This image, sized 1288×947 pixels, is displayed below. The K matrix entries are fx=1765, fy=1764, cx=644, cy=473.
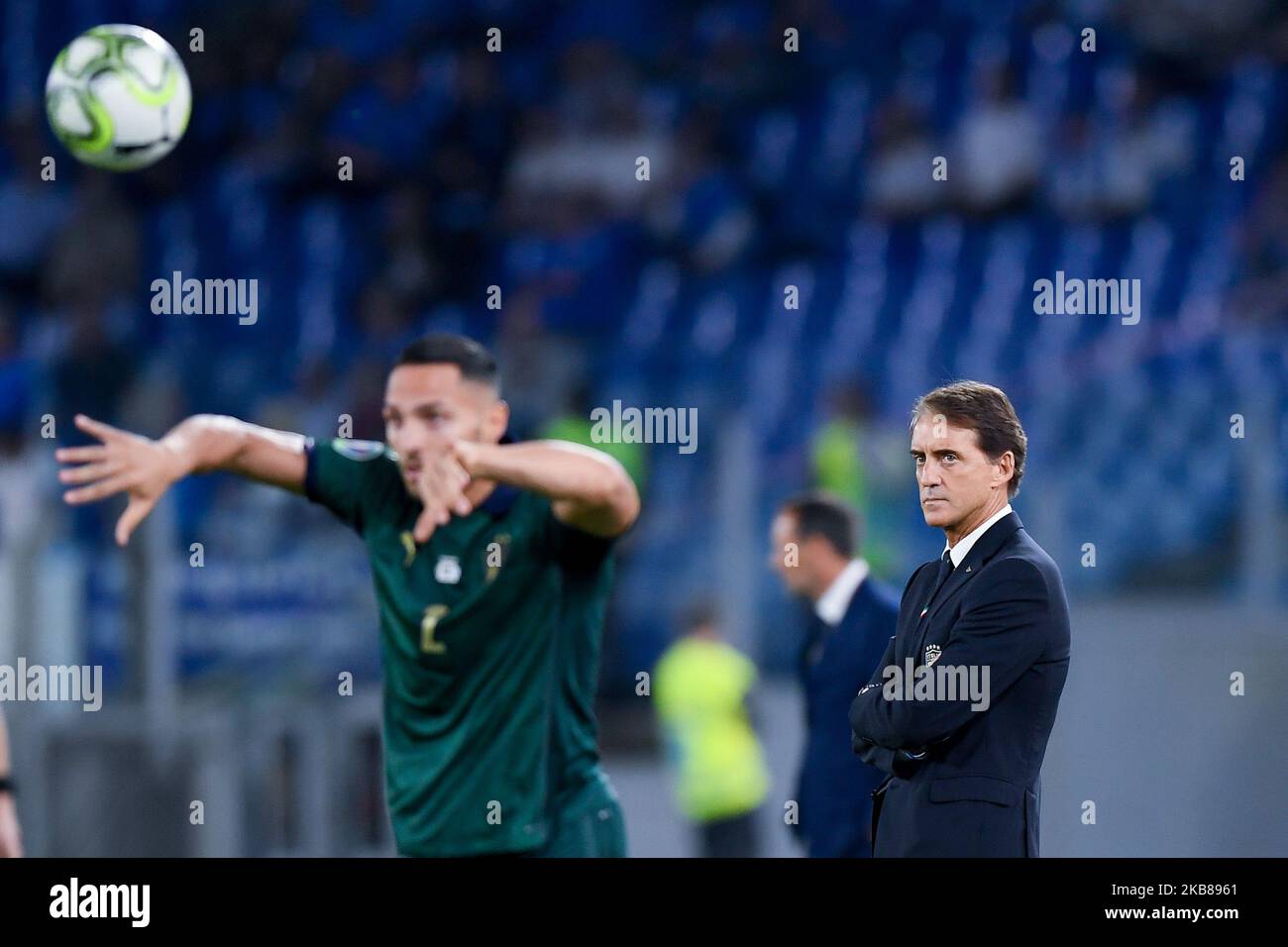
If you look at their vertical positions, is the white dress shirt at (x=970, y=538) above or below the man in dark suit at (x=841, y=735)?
above

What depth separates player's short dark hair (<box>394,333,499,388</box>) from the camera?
3922mm

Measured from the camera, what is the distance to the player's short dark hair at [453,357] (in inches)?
154

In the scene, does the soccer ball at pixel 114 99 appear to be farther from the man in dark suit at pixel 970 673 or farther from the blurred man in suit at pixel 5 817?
the man in dark suit at pixel 970 673

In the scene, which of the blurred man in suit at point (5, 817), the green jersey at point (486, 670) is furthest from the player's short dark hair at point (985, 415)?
the blurred man in suit at point (5, 817)

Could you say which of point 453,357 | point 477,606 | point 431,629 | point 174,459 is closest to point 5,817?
point 174,459

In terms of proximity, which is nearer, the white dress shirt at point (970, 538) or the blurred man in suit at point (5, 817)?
the white dress shirt at point (970, 538)

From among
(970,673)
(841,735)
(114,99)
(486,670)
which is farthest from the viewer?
(114,99)

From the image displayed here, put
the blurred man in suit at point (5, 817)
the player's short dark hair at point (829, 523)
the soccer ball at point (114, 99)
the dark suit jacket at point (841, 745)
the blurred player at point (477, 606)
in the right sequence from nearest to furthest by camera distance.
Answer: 1. the blurred player at point (477, 606)
2. the blurred man in suit at point (5, 817)
3. the dark suit jacket at point (841, 745)
4. the player's short dark hair at point (829, 523)
5. the soccer ball at point (114, 99)

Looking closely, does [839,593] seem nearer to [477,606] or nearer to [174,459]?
[477,606]

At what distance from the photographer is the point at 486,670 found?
3797mm

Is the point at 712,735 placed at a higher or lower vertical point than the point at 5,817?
higher

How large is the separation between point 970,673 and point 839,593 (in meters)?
1.88

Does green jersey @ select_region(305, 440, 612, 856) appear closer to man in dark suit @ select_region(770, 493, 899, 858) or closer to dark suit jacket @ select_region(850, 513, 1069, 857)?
man in dark suit @ select_region(770, 493, 899, 858)

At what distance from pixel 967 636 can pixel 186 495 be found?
16.9 feet
